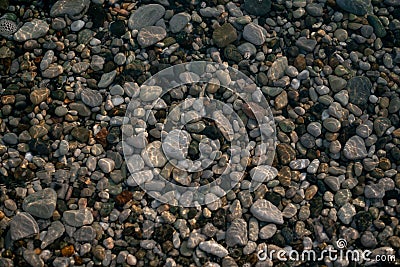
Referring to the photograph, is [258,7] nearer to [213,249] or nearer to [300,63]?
[300,63]

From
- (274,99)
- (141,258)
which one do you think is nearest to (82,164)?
(141,258)

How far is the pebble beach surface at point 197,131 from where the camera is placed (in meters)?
3.15

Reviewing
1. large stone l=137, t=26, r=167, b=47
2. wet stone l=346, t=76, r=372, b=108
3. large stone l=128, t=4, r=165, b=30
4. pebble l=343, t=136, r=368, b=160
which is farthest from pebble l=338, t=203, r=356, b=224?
large stone l=128, t=4, r=165, b=30

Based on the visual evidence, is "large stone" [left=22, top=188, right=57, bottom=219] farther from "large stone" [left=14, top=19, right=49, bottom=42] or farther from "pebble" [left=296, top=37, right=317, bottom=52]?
"pebble" [left=296, top=37, right=317, bottom=52]

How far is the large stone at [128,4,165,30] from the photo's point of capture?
3.67 meters

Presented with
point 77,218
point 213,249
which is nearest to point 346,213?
point 213,249

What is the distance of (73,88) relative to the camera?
11.5 ft

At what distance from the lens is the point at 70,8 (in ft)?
12.2

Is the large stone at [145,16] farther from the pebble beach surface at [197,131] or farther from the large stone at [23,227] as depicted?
the large stone at [23,227]

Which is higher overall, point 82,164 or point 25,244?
point 82,164

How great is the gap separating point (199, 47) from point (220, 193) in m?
1.04

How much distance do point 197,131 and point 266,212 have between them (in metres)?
0.66

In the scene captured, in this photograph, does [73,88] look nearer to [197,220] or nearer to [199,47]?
[199,47]

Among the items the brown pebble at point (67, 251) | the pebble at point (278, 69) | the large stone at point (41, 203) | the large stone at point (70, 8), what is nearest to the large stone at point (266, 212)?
the pebble at point (278, 69)
